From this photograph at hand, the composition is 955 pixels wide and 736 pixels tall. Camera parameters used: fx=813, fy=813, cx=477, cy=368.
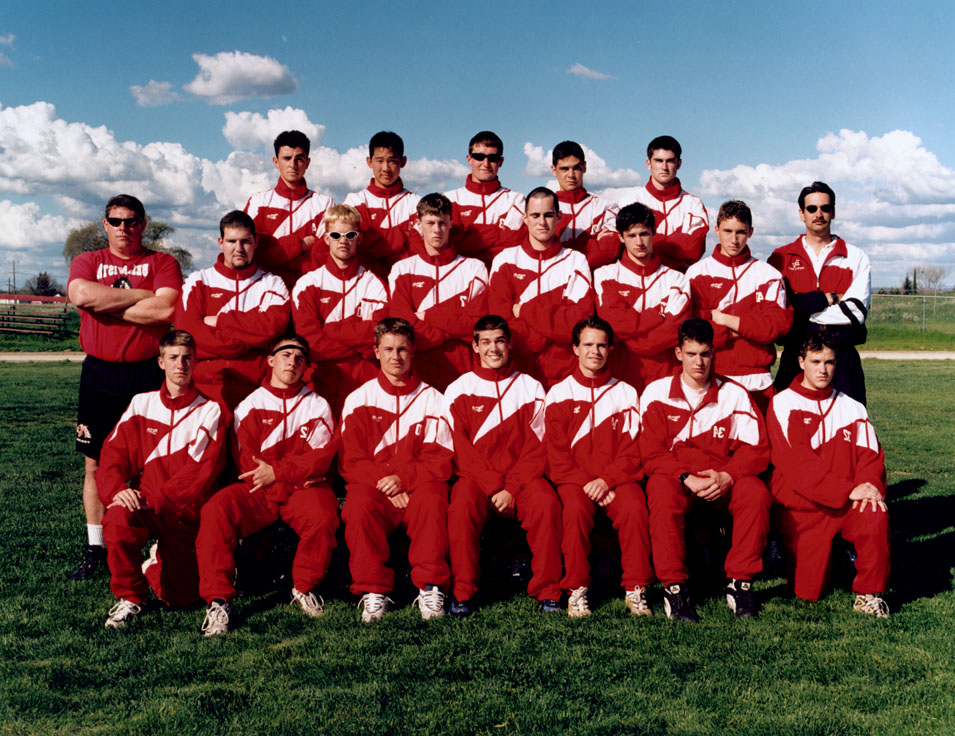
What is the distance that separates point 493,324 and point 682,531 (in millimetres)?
1676

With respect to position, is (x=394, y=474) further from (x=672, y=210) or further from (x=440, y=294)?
(x=672, y=210)

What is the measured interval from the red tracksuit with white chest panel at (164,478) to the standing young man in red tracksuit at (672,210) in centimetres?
342

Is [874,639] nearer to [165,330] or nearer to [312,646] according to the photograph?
[312,646]

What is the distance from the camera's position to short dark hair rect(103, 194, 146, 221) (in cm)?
520

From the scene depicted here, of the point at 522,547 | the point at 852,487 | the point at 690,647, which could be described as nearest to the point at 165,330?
the point at 522,547

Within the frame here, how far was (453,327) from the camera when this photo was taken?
5.52 meters

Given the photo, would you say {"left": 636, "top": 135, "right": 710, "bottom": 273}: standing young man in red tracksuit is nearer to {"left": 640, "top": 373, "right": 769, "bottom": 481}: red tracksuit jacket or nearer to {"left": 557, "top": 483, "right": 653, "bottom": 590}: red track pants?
{"left": 640, "top": 373, "right": 769, "bottom": 481}: red tracksuit jacket

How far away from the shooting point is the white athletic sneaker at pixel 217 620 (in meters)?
4.34

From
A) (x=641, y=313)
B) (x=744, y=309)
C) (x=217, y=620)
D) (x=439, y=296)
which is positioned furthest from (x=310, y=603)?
(x=744, y=309)

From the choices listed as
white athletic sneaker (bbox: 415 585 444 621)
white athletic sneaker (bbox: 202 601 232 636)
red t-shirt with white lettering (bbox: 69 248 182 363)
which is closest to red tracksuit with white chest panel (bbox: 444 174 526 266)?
red t-shirt with white lettering (bbox: 69 248 182 363)

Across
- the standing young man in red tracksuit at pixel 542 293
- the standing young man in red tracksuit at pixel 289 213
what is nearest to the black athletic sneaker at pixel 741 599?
the standing young man in red tracksuit at pixel 542 293

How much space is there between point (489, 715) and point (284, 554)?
2.70 m

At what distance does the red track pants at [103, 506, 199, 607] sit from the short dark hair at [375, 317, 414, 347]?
5.19 ft

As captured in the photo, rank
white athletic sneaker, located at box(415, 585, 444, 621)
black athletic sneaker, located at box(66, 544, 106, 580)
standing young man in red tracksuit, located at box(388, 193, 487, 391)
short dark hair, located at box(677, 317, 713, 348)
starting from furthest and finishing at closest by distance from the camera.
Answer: standing young man in red tracksuit, located at box(388, 193, 487, 391) < black athletic sneaker, located at box(66, 544, 106, 580) < short dark hair, located at box(677, 317, 713, 348) < white athletic sneaker, located at box(415, 585, 444, 621)
